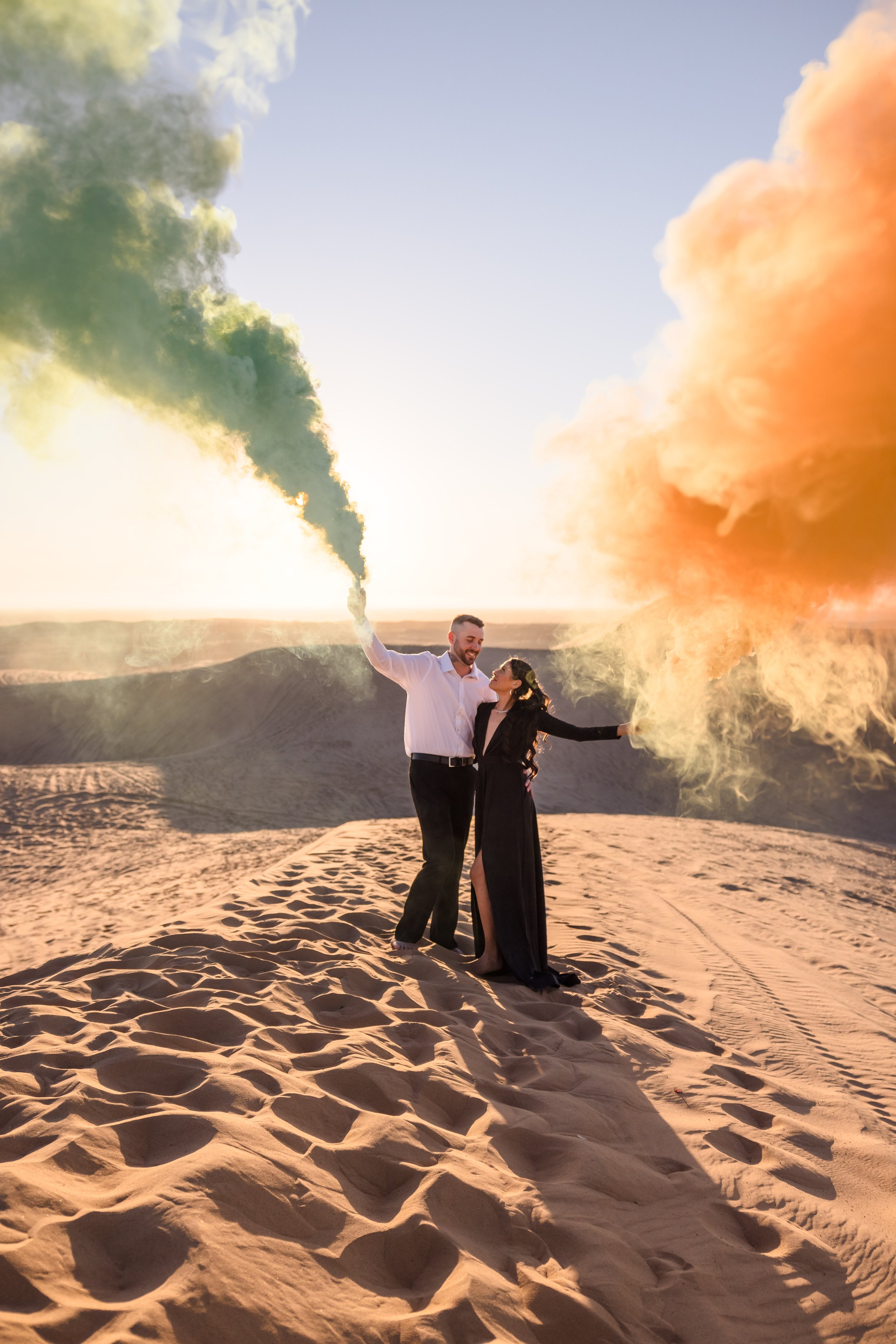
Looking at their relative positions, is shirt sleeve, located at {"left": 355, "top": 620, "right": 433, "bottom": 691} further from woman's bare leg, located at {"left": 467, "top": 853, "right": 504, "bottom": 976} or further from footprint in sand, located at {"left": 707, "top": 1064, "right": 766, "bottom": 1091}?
footprint in sand, located at {"left": 707, "top": 1064, "right": 766, "bottom": 1091}

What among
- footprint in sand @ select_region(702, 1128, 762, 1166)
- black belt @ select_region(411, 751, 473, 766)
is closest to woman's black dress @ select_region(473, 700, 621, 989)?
black belt @ select_region(411, 751, 473, 766)

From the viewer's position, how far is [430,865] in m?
5.27

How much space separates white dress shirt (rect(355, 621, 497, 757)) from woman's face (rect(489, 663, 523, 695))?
327 millimetres

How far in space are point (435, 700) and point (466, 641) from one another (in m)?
0.47

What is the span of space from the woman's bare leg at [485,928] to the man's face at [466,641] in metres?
1.36

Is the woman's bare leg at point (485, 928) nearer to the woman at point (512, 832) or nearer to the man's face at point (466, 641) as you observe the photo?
the woman at point (512, 832)

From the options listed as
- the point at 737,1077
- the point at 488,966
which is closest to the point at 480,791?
the point at 488,966

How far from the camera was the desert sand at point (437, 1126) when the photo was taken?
6.64 ft

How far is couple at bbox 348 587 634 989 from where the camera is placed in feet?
16.5

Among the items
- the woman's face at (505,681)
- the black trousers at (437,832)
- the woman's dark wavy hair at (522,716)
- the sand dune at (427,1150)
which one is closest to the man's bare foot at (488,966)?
the sand dune at (427,1150)

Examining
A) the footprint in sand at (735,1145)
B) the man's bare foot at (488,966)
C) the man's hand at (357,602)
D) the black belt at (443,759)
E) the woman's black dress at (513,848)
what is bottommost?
the man's bare foot at (488,966)

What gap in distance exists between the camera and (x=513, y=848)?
5.05 metres

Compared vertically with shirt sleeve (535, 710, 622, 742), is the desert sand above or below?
below

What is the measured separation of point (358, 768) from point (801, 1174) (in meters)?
15.8
